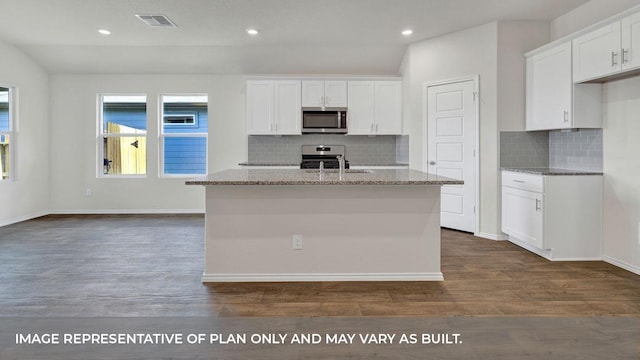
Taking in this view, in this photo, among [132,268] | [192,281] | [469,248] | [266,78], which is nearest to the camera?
[192,281]

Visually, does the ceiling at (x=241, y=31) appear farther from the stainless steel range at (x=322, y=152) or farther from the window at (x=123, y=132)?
the stainless steel range at (x=322, y=152)

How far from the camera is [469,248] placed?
4.47m

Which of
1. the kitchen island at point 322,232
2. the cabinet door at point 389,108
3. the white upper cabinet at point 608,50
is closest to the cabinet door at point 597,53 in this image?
the white upper cabinet at point 608,50

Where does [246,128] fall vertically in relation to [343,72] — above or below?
below

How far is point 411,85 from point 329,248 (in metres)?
3.41

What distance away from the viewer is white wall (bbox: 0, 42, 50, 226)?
6029 millimetres

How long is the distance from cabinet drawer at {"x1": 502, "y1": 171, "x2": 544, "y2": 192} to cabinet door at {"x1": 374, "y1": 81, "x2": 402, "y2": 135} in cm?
208

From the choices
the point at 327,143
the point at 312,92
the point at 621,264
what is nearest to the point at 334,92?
the point at 312,92

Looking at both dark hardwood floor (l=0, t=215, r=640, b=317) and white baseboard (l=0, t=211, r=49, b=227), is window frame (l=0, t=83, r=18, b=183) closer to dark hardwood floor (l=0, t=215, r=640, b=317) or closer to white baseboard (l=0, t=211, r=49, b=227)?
white baseboard (l=0, t=211, r=49, b=227)

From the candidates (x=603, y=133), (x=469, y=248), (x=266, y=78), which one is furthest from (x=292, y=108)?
(x=603, y=133)

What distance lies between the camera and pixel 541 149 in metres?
4.93

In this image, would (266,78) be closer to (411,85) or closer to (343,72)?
(343,72)

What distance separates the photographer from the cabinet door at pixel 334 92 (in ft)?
21.1

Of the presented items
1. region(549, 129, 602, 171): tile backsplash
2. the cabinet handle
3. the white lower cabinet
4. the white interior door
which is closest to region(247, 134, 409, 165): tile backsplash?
the white interior door
